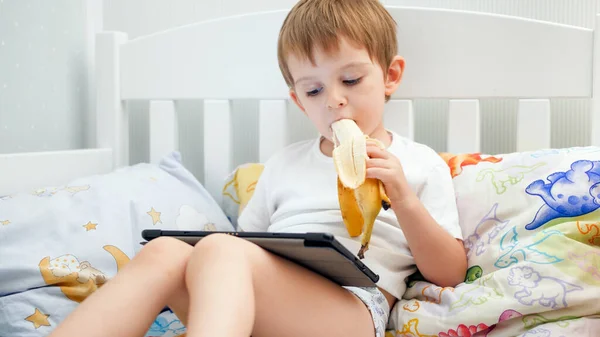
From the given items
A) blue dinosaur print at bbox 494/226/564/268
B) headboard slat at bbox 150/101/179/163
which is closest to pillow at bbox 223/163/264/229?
headboard slat at bbox 150/101/179/163

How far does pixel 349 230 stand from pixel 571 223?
31 centimetres

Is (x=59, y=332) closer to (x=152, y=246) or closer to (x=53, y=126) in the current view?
(x=152, y=246)

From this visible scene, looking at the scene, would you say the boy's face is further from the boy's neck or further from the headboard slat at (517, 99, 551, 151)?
the headboard slat at (517, 99, 551, 151)

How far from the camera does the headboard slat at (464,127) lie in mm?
1346

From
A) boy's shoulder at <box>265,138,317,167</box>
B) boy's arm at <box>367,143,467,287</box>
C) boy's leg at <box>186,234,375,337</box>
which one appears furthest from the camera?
boy's shoulder at <box>265,138,317,167</box>

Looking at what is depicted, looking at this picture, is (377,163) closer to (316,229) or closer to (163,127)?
(316,229)

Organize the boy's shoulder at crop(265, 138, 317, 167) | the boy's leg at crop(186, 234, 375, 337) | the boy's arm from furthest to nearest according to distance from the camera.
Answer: the boy's shoulder at crop(265, 138, 317, 167)
the boy's arm
the boy's leg at crop(186, 234, 375, 337)

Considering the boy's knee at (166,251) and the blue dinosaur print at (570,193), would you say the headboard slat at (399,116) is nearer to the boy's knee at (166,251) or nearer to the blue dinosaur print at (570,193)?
the blue dinosaur print at (570,193)

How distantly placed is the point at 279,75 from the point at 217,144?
0.66ft

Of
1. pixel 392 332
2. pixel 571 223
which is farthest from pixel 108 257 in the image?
pixel 571 223

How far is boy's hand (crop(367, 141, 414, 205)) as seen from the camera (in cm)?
101

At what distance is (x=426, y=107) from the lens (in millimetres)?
1529

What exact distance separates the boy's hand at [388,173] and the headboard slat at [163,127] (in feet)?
2.05

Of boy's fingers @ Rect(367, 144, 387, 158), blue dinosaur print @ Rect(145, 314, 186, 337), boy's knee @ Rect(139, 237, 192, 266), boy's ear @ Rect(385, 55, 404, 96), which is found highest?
boy's ear @ Rect(385, 55, 404, 96)
